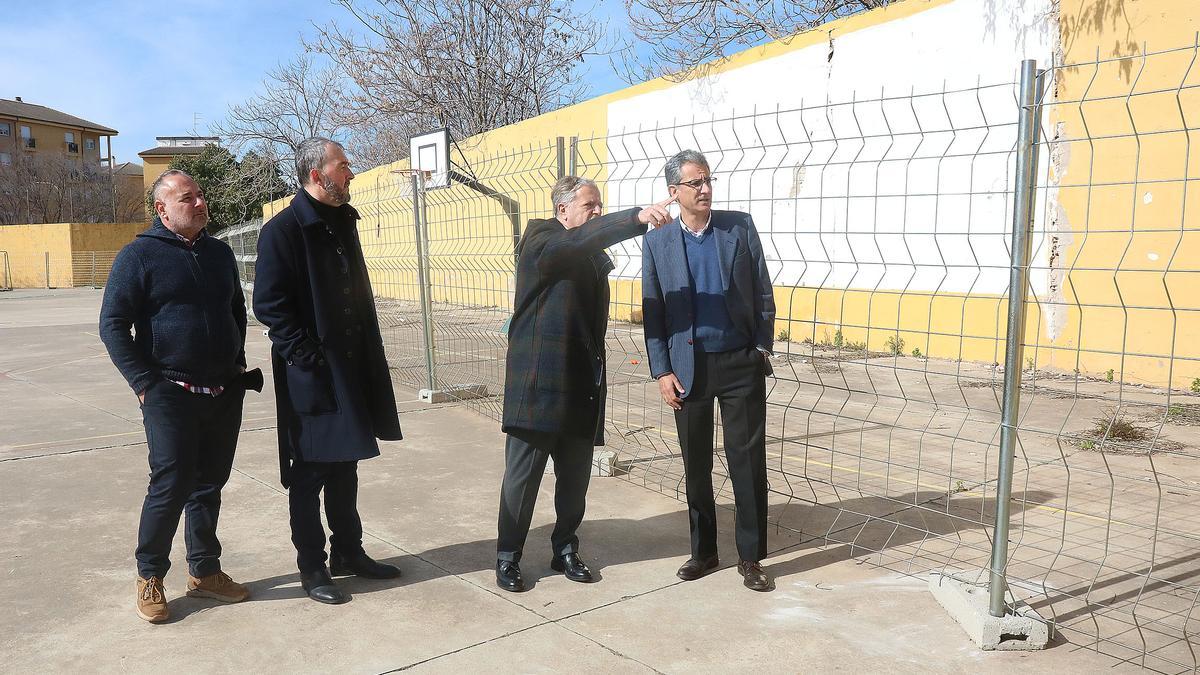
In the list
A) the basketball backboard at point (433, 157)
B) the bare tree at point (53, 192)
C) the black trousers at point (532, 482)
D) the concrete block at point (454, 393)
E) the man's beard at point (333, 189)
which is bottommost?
the concrete block at point (454, 393)

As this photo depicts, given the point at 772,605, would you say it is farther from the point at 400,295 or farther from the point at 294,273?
the point at 400,295

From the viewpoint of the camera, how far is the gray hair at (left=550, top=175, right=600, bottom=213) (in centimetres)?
363

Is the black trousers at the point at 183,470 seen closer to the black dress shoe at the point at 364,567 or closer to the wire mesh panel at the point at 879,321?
the black dress shoe at the point at 364,567

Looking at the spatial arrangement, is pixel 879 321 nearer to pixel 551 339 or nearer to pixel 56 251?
pixel 551 339

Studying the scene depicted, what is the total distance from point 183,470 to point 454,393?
451cm

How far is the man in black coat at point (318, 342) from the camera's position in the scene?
3479 mm

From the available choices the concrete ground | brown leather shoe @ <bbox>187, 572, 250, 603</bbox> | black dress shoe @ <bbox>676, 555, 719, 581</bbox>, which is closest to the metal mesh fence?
the concrete ground

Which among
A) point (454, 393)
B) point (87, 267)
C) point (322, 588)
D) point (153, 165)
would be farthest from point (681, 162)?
point (153, 165)

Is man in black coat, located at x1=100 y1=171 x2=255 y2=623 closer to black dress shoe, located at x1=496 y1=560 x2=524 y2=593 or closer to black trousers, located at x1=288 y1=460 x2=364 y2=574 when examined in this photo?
black trousers, located at x1=288 y1=460 x2=364 y2=574

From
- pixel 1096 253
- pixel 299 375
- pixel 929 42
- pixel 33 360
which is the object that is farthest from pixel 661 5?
pixel 299 375

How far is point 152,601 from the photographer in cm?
340

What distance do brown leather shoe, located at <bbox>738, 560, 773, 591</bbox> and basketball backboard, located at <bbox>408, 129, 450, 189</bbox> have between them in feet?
15.2

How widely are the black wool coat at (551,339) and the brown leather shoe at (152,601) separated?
1.44 meters

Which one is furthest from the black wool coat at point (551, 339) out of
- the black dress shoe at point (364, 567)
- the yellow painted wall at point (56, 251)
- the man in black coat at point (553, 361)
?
the yellow painted wall at point (56, 251)
